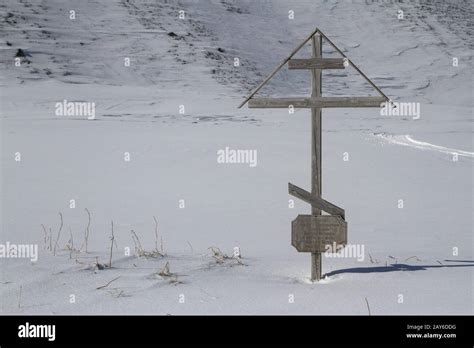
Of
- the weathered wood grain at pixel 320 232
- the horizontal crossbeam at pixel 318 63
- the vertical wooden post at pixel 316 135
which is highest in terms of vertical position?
the horizontal crossbeam at pixel 318 63

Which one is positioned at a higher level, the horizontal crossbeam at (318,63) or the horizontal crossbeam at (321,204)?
the horizontal crossbeam at (318,63)

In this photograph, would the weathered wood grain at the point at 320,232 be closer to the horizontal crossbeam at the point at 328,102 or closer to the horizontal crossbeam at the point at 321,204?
the horizontal crossbeam at the point at 321,204

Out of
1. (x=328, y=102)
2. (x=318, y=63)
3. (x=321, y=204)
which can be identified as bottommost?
(x=321, y=204)

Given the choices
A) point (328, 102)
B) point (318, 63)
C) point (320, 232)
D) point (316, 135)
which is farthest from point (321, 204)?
point (318, 63)

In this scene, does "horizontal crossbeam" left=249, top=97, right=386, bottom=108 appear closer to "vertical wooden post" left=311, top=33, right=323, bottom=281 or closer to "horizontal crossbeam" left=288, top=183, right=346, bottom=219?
"vertical wooden post" left=311, top=33, right=323, bottom=281

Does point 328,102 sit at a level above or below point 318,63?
below

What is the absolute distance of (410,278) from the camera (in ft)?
14.6

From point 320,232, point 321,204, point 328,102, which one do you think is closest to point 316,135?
point 328,102

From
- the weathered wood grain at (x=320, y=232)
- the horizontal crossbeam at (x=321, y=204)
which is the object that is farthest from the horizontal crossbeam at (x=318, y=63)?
the weathered wood grain at (x=320, y=232)

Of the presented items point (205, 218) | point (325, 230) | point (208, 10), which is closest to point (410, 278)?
point (325, 230)

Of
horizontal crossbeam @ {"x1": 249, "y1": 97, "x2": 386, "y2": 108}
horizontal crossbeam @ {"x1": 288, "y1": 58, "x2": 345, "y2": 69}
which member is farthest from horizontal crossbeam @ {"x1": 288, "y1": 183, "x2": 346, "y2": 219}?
horizontal crossbeam @ {"x1": 288, "y1": 58, "x2": 345, "y2": 69}

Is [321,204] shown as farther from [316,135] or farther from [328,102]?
[328,102]

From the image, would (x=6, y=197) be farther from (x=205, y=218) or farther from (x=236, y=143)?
(x=236, y=143)

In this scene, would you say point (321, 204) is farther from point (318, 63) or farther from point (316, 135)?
point (318, 63)
